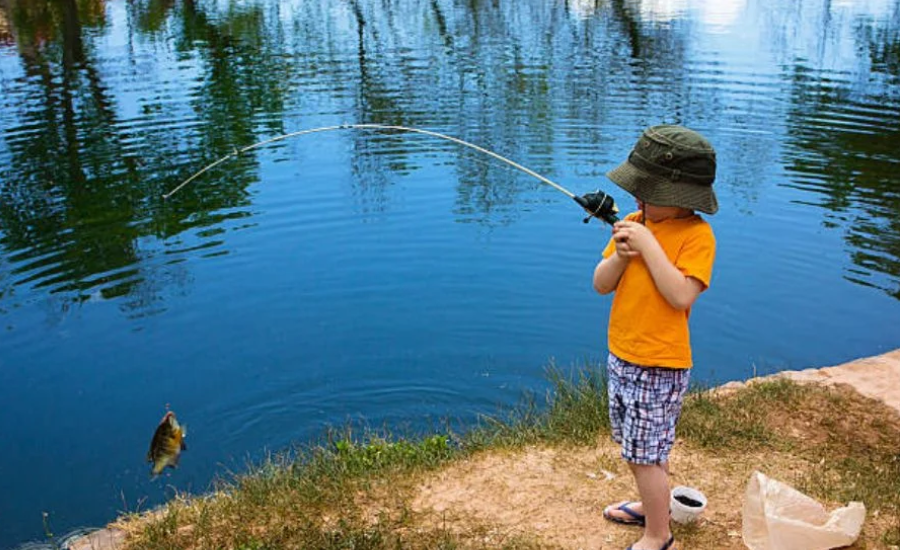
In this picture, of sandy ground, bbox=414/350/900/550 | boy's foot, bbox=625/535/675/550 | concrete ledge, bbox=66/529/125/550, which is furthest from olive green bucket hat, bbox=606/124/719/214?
concrete ledge, bbox=66/529/125/550

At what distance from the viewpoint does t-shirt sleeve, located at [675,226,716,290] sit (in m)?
3.06

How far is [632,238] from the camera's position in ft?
9.98

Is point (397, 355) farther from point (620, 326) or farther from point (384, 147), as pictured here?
point (384, 147)

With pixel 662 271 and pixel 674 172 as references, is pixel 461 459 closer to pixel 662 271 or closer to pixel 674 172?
pixel 662 271

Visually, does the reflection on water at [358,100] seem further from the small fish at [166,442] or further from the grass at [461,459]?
the grass at [461,459]

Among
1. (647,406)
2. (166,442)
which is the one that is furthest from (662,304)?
(166,442)

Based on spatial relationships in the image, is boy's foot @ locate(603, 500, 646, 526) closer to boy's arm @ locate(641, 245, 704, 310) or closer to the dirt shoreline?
the dirt shoreline

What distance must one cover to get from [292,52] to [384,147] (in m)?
8.82

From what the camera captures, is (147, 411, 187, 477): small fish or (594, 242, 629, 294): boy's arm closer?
(594, 242, 629, 294): boy's arm

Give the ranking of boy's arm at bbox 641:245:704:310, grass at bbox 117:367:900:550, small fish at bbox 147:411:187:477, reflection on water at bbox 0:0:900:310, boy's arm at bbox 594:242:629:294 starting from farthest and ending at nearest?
reflection on water at bbox 0:0:900:310 → small fish at bbox 147:411:187:477 → grass at bbox 117:367:900:550 → boy's arm at bbox 594:242:629:294 → boy's arm at bbox 641:245:704:310

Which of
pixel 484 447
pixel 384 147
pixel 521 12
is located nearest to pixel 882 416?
pixel 484 447

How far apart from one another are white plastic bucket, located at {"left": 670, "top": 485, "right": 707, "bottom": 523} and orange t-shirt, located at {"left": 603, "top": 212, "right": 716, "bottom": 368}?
760mm

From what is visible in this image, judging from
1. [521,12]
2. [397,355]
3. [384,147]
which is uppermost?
[521,12]

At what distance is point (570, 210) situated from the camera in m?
10.1
